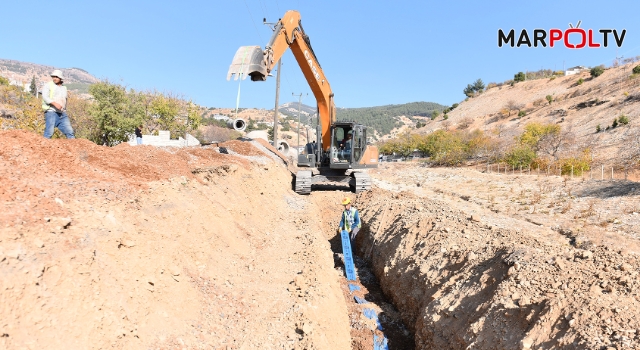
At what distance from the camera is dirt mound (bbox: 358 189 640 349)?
4.03m

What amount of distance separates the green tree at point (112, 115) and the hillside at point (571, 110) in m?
34.9

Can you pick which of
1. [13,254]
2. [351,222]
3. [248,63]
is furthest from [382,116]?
[13,254]

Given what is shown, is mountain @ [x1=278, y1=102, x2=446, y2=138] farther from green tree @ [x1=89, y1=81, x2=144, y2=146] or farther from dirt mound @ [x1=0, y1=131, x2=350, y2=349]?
dirt mound @ [x1=0, y1=131, x2=350, y2=349]

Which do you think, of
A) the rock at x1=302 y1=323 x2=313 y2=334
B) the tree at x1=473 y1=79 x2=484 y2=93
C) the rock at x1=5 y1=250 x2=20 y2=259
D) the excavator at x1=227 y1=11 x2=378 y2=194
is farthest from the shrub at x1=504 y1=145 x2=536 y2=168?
the tree at x1=473 y1=79 x2=484 y2=93

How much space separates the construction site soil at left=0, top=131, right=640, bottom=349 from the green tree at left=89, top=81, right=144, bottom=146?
54.0 feet

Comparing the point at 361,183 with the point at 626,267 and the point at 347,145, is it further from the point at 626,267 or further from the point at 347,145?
the point at 626,267

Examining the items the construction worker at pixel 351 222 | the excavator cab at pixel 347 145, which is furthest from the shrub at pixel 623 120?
the construction worker at pixel 351 222

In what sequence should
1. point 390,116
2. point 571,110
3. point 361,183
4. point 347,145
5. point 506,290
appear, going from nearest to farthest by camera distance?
point 506,290
point 347,145
point 361,183
point 571,110
point 390,116

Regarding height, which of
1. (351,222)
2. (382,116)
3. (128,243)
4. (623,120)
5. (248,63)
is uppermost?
(382,116)

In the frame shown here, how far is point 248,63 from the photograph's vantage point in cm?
909

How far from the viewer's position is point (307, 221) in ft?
38.0

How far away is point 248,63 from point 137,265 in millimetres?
5877

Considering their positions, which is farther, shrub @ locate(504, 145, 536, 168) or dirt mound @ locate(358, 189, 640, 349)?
shrub @ locate(504, 145, 536, 168)

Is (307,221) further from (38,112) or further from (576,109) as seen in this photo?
(576,109)
